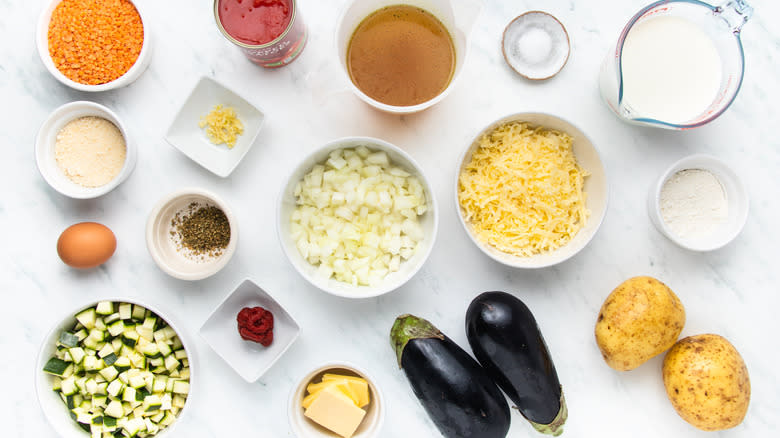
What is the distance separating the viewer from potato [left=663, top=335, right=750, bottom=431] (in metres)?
1.55

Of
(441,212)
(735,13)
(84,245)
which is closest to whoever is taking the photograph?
(735,13)

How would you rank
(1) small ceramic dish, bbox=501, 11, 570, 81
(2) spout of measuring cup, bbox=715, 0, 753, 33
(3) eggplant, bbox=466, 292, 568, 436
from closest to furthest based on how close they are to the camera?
(2) spout of measuring cup, bbox=715, 0, 753, 33
(3) eggplant, bbox=466, 292, 568, 436
(1) small ceramic dish, bbox=501, 11, 570, 81

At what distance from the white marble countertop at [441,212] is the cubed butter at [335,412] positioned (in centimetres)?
19

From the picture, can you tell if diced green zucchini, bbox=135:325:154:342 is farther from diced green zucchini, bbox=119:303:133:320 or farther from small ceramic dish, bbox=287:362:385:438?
small ceramic dish, bbox=287:362:385:438

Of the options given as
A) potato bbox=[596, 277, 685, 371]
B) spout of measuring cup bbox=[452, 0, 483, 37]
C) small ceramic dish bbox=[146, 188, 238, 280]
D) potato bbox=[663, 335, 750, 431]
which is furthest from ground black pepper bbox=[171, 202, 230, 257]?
potato bbox=[663, 335, 750, 431]

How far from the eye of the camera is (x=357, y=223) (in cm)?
162

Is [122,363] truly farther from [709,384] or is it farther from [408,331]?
[709,384]

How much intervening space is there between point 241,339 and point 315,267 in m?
0.32

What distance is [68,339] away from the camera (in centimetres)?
164

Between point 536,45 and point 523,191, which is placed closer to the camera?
point 523,191

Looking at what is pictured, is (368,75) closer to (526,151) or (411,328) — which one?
(526,151)

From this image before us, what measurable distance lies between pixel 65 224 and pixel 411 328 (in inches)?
44.9

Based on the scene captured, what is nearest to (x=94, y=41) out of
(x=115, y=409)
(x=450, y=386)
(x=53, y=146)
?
(x=53, y=146)

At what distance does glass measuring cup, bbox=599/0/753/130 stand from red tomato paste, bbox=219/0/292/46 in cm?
92
